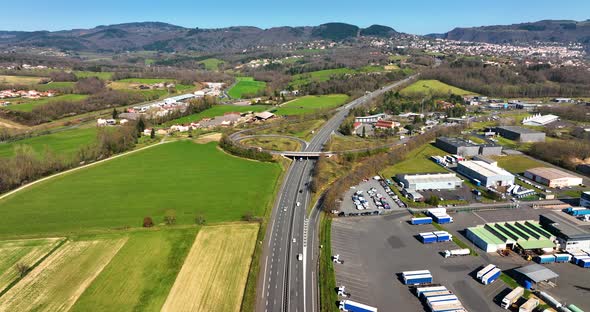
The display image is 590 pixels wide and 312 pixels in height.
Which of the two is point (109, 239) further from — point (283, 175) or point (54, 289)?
point (283, 175)

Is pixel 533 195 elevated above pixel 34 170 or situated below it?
below

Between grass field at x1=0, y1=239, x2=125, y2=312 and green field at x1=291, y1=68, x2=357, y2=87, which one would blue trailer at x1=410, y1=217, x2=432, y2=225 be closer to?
grass field at x1=0, y1=239, x2=125, y2=312

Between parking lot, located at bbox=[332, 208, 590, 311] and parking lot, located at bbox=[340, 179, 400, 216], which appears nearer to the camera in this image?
parking lot, located at bbox=[332, 208, 590, 311]

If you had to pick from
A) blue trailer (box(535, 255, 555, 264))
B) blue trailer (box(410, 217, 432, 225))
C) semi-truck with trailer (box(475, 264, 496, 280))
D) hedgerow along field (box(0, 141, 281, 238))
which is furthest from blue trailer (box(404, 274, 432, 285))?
hedgerow along field (box(0, 141, 281, 238))

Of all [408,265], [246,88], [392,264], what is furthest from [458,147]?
[246,88]

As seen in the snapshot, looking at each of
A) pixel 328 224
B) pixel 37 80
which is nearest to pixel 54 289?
pixel 328 224

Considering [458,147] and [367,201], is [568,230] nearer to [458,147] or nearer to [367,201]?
[367,201]

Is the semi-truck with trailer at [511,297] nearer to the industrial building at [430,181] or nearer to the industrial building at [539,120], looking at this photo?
the industrial building at [430,181]
